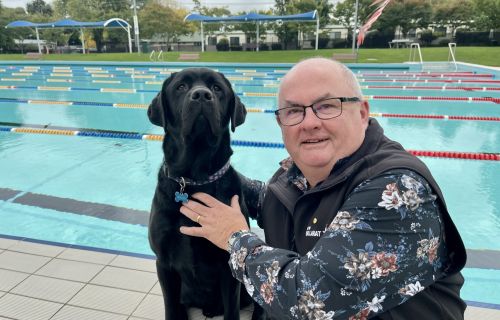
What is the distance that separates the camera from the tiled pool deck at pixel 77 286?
2750mm

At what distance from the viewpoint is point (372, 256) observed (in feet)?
4.29

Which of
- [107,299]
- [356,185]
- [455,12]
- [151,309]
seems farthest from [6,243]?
[455,12]

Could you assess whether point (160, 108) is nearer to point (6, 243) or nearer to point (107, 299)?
point (107, 299)

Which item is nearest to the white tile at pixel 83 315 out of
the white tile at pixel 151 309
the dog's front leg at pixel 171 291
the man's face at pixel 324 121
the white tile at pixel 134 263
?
the white tile at pixel 151 309

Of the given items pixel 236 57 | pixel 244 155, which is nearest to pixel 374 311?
pixel 244 155

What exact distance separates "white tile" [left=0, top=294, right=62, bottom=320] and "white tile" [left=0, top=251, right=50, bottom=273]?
0.36 meters

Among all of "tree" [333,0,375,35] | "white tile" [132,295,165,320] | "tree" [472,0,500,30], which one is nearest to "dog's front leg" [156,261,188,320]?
"white tile" [132,295,165,320]

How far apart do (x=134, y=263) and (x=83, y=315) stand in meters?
0.67

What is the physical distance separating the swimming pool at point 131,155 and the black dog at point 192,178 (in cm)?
205

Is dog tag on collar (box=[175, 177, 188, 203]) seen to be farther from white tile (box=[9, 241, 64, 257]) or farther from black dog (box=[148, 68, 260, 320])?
white tile (box=[9, 241, 64, 257])

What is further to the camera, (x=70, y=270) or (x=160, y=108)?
(x=70, y=270)

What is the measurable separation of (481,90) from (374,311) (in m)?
15.0

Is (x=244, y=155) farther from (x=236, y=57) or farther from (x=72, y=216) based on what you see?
(x=236, y=57)

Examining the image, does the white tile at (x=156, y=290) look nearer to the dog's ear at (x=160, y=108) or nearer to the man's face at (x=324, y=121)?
the dog's ear at (x=160, y=108)
